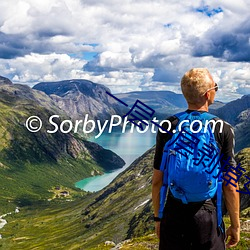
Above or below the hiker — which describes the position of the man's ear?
above

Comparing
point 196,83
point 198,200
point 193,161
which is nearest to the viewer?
point 193,161

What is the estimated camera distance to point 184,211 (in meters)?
10.5

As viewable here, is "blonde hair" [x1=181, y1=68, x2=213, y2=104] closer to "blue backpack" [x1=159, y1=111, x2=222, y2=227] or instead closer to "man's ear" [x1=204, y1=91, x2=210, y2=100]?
"man's ear" [x1=204, y1=91, x2=210, y2=100]

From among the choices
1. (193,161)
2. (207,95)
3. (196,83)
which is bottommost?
(193,161)

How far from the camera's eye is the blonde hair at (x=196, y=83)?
411 inches

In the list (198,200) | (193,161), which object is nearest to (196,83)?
(193,161)

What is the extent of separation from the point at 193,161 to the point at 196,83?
7.40 ft

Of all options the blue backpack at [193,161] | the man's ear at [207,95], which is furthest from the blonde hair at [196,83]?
the blue backpack at [193,161]

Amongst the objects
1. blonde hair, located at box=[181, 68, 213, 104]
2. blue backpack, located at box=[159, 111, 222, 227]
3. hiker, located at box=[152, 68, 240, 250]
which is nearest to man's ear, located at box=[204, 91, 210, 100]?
hiker, located at box=[152, 68, 240, 250]

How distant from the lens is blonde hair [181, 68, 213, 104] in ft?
34.2

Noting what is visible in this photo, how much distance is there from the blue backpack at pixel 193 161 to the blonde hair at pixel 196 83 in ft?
1.66

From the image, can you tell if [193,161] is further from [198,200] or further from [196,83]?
[196,83]

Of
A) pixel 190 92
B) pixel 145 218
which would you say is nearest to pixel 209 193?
pixel 190 92

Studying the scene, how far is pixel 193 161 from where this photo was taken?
10023mm
